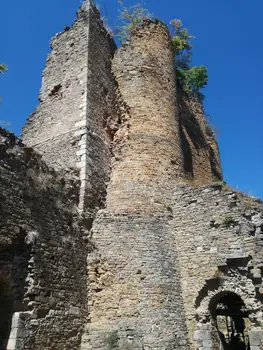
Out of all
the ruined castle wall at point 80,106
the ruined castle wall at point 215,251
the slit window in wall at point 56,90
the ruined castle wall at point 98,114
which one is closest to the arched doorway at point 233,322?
the ruined castle wall at point 215,251

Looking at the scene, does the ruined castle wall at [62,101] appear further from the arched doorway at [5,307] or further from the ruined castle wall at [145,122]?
the arched doorway at [5,307]

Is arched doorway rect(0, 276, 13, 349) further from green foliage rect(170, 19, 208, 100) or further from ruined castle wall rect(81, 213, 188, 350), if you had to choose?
green foliage rect(170, 19, 208, 100)

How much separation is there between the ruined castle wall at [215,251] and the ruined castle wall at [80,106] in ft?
9.40

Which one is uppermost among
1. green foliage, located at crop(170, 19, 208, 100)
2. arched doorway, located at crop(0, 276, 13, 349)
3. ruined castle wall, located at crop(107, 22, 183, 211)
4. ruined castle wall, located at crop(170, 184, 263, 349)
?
green foliage, located at crop(170, 19, 208, 100)

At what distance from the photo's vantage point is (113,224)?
33.4ft

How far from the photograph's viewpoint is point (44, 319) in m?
7.58

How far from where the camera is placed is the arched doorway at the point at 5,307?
7.01 m

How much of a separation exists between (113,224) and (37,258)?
286 cm

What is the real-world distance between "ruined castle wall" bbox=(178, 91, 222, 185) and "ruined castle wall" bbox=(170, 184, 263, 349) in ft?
14.4

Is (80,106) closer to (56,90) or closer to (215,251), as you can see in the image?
(56,90)

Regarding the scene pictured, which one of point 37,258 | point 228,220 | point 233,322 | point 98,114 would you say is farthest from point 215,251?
point 233,322

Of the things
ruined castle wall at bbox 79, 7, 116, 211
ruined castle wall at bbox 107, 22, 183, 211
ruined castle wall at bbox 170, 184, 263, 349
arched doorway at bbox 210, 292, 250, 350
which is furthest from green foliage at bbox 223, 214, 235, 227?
ruined castle wall at bbox 79, 7, 116, 211

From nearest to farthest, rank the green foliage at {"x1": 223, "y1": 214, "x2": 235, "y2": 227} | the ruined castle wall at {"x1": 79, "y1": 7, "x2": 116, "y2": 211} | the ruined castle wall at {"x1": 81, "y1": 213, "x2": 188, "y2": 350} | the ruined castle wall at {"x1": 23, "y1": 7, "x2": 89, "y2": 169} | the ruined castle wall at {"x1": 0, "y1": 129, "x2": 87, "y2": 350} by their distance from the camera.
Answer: the ruined castle wall at {"x1": 0, "y1": 129, "x2": 87, "y2": 350} → the ruined castle wall at {"x1": 81, "y1": 213, "x2": 188, "y2": 350} → the green foliage at {"x1": 223, "y1": 214, "x2": 235, "y2": 227} → the ruined castle wall at {"x1": 79, "y1": 7, "x2": 116, "y2": 211} → the ruined castle wall at {"x1": 23, "y1": 7, "x2": 89, "y2": 169}

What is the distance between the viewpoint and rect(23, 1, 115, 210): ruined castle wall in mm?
11000
